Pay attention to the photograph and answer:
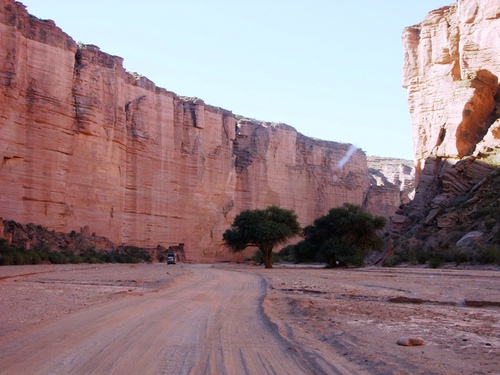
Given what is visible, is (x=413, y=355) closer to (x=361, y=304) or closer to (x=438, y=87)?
(x=361, y=304)

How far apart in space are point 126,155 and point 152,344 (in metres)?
43.0

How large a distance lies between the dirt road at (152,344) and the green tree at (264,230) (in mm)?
26554

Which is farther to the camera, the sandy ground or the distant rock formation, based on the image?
the distant rock formation

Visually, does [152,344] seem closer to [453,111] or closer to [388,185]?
[453,111]

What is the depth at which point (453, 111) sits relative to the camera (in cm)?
4466

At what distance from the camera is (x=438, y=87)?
1895 inches

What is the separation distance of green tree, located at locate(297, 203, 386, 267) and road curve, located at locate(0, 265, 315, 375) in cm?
2637

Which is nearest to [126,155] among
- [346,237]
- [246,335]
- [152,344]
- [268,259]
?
[268,259]

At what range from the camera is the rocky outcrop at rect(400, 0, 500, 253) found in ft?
122

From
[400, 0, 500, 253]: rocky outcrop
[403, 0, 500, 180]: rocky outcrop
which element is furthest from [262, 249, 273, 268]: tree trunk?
[403, 0, 500, 180]: rocky outcrop

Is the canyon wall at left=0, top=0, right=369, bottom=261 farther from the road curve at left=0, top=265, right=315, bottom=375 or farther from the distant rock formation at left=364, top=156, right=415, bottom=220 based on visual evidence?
the road curve at left=0, top=265, right=315, bottom=375

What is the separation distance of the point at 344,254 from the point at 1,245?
2014cm

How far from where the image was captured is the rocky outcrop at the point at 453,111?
37094 millimetres

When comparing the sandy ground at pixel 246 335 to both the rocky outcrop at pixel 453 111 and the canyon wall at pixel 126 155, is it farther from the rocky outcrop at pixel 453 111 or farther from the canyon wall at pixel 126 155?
the canyon wall at pixel 126 155
